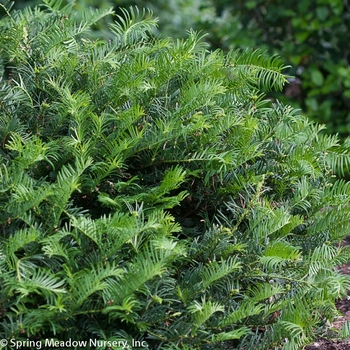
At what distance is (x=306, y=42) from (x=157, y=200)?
4.02m

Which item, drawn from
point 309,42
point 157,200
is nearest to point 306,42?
point 309,42

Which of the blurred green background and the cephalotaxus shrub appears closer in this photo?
the cephalotaxus shrub

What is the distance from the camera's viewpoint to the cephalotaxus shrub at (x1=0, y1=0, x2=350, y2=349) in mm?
1777

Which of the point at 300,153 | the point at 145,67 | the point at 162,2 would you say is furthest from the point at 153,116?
the point at 162,2

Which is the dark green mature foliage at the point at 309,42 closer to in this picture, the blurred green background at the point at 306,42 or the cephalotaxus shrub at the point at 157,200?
the blurred green background at the point at 306,42

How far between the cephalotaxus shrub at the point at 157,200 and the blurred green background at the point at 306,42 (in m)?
3.00

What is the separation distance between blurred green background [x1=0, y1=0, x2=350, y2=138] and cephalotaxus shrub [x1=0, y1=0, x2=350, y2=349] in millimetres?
3005

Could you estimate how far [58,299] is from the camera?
1.66 m

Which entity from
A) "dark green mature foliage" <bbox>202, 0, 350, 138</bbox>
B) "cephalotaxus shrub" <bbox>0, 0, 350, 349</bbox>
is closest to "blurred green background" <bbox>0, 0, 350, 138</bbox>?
"dark green mature foliage" <bbox>202, 0, 350, 138</bbox>

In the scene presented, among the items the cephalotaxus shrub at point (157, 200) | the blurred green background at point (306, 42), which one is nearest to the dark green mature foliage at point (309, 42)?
the blurred green background at point (306, 42)

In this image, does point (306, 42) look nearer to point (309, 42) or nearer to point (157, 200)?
point (309, 42)

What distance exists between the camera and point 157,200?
1.98m

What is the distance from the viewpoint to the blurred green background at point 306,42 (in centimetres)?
535

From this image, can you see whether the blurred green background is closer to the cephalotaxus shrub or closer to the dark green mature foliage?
the dark green mature foliage
